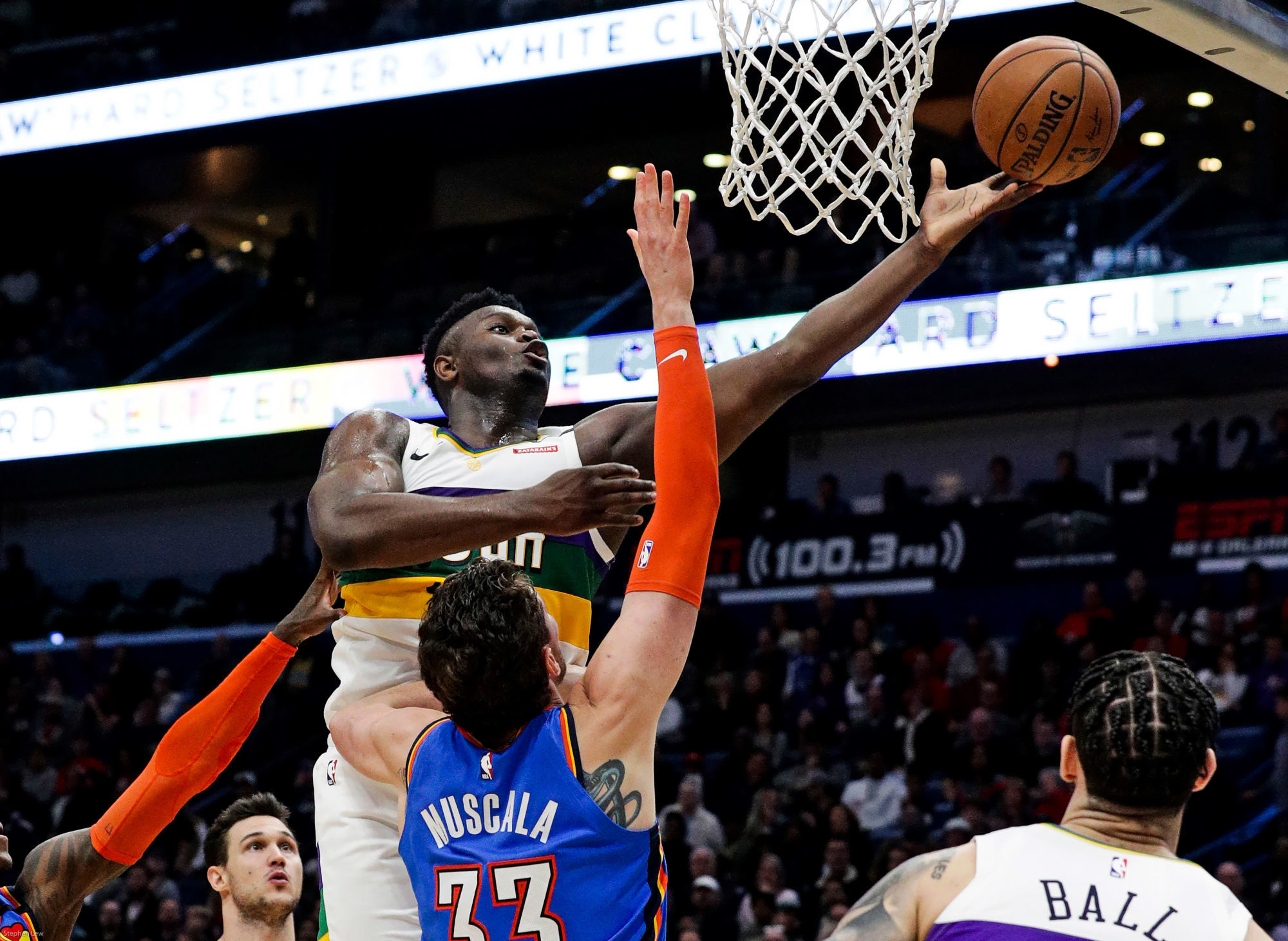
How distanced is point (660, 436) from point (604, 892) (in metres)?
0.78

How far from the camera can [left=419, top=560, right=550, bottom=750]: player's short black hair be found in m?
2.65

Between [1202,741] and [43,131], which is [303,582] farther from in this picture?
[1202,741]

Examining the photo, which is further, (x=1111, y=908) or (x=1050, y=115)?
(x=1050, y=115)

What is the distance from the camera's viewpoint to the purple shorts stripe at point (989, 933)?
231 centimetres

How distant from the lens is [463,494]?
3506mm

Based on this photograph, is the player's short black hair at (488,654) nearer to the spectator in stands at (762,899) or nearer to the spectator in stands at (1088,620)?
the spectator in stands at (762,899)

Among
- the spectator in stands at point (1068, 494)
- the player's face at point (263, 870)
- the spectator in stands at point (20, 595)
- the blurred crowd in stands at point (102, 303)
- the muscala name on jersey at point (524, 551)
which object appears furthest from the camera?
the spectator in stands at point (20, 595)

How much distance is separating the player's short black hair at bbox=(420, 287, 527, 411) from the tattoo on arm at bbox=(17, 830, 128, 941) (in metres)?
1.68

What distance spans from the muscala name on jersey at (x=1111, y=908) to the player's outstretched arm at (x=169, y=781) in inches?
86.4

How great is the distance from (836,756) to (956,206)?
27.8ft

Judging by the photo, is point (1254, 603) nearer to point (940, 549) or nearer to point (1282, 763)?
point (1282, 763)

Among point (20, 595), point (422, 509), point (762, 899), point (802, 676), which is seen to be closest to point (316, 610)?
point (422, 509)

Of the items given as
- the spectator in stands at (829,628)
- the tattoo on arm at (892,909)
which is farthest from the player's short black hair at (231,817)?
the spectator in stands at (829,628)

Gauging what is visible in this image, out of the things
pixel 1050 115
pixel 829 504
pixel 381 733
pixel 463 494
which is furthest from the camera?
pixel 829 504
